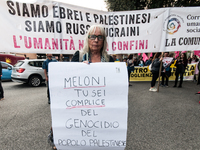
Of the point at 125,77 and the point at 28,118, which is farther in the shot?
the point at 28,118

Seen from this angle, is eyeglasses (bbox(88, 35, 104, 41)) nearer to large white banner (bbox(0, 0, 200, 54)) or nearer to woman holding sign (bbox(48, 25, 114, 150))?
woman holding sign (bbox(48, 25, 114, 150))

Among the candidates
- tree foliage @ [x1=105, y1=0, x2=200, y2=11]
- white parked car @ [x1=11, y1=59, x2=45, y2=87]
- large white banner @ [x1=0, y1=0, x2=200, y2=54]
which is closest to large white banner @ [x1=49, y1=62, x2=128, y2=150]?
large white banner @ [x1=0, y1=0, x2=200, y2=54]

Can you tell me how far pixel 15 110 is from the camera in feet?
11.1

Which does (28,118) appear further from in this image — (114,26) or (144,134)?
(114,26)

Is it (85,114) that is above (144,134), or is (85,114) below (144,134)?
above

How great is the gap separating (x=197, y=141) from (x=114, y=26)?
9.70ft

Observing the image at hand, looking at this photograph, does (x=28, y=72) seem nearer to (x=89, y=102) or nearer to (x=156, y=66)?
(x=89, y=102)

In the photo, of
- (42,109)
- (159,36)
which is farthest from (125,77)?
(42,109)

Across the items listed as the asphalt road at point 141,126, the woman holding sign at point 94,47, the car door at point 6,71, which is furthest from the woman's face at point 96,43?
the car door at point 6,71

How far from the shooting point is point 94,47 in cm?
135

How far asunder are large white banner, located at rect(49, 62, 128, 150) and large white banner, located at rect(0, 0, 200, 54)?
5.37 feet

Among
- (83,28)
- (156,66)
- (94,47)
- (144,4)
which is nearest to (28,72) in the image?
(83,28)

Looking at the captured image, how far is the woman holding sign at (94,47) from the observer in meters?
1.32

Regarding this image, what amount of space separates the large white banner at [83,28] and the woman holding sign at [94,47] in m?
1.43
